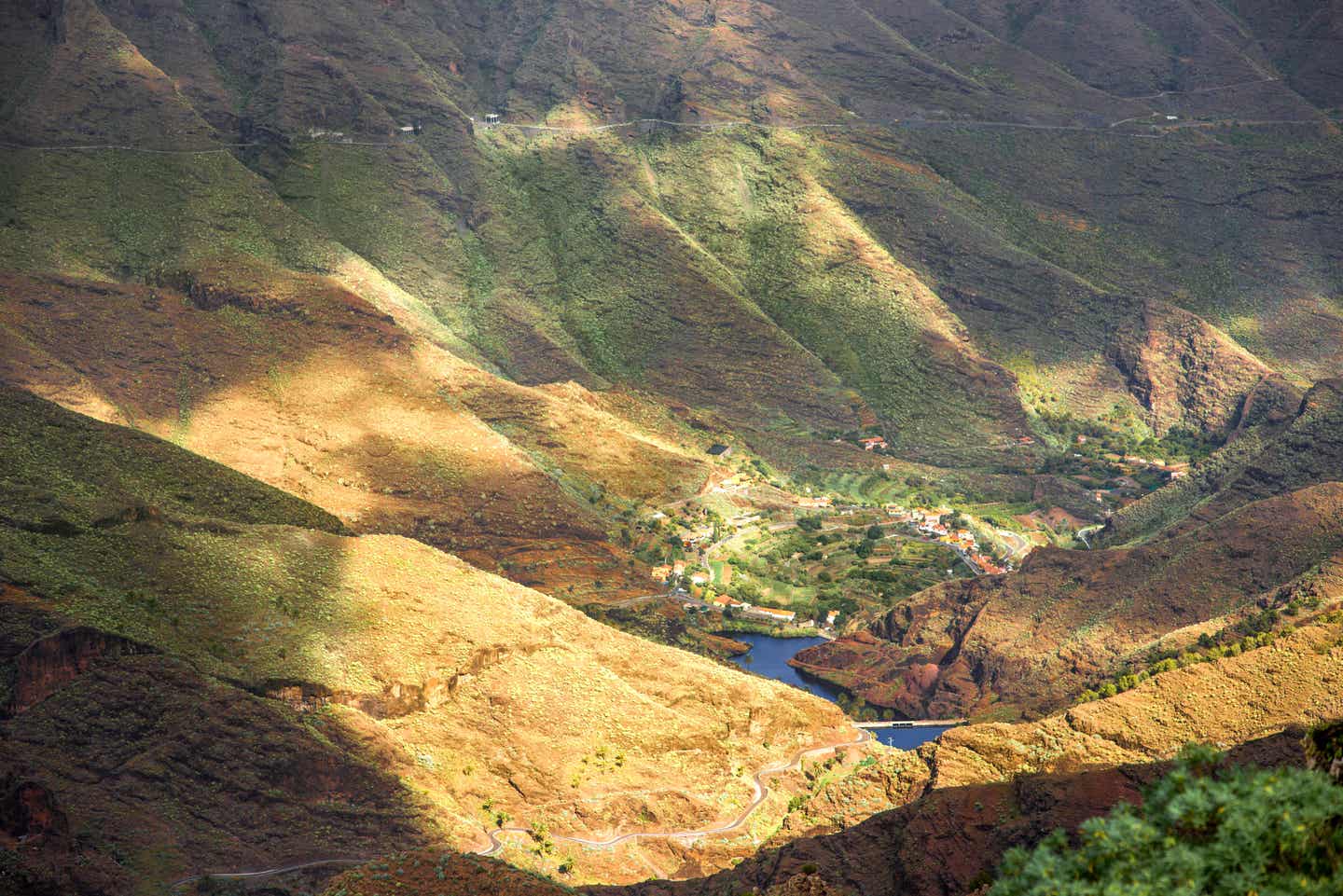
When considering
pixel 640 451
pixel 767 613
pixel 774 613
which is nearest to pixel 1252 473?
pixel 774 613

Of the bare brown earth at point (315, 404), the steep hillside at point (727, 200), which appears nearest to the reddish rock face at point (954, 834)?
the bare brown earth at point (315, 404)

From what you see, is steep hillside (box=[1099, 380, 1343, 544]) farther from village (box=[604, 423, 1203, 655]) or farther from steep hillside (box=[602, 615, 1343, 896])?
steep hillside (box=[602, 615, 1343, 896])

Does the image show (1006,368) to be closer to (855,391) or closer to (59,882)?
(855,391)

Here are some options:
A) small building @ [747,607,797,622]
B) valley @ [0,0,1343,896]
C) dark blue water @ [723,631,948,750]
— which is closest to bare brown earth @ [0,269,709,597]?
valley @ [0,0,1343,896]

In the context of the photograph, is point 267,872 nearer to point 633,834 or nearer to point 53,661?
point 53,661

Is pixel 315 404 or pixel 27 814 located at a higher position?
pixel 27 814

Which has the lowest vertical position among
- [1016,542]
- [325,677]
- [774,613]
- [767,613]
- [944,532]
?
[767,613]

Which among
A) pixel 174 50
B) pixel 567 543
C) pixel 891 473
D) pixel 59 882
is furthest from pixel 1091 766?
pixel 174 50
